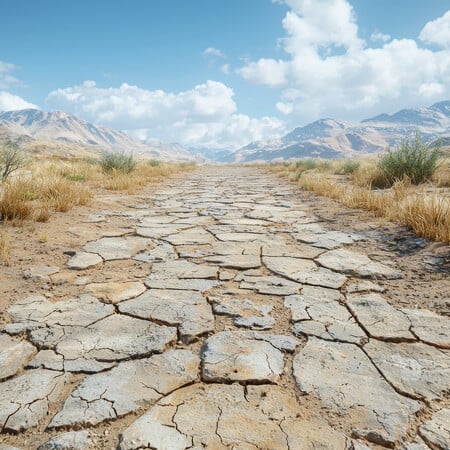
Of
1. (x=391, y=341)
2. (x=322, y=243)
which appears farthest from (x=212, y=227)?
(x=391, y=341)

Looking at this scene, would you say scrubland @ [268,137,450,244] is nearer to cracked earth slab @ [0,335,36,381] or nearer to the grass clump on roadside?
the grass clump on roadside

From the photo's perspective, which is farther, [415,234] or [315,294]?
[415,234]

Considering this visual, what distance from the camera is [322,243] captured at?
3.35m

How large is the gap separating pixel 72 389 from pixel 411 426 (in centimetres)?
125

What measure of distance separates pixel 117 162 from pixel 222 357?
876 centimetres

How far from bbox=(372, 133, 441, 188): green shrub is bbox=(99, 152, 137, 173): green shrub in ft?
20.7

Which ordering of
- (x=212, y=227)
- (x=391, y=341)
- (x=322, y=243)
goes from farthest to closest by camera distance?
(x=212, y=227) → (x=322, y=243) → (x=391, y=341)

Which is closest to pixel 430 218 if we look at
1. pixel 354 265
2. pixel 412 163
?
pixel 354 265

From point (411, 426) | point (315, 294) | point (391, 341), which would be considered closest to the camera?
point (411, 426)

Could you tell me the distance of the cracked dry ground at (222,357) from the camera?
47.2 inches

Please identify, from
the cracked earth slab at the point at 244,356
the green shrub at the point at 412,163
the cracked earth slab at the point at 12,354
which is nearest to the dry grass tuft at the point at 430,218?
the cracked earth slab at the point at 244,356

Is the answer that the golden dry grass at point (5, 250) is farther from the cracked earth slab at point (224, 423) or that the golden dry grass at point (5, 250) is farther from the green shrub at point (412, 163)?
the green shrub at point (412, 163)

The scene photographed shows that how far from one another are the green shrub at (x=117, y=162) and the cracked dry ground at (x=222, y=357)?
693 cm

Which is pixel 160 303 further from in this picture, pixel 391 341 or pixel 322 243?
pixel 322 243
